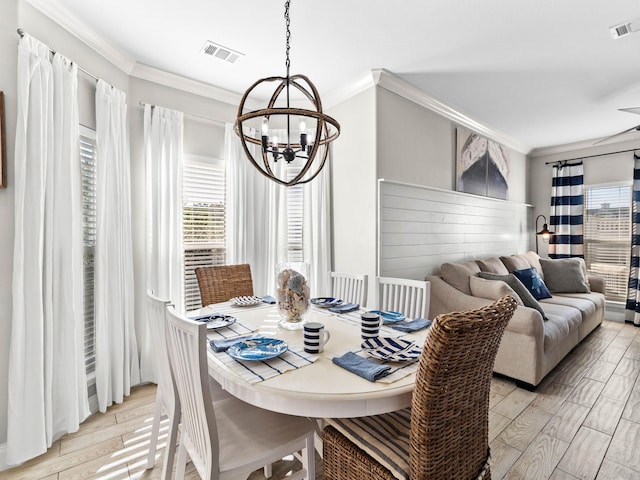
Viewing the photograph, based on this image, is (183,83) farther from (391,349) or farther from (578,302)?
(578,302)

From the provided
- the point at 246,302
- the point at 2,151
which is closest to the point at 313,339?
the point at 246,302

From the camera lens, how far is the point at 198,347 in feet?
3.43

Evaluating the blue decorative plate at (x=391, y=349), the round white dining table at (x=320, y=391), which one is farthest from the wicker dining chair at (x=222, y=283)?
the blue decorative plate at (x=391, y=349)

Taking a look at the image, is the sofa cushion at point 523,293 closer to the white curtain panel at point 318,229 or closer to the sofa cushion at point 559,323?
the sofa cushion at point 559,323

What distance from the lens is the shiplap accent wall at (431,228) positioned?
3.03 meters

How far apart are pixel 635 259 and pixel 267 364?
18.3ft

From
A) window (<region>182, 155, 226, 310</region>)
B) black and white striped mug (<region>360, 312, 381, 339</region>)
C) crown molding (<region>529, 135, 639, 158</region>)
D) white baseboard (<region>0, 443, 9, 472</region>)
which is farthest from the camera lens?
crown molding (<region>529, 135, 639, 158</region>)

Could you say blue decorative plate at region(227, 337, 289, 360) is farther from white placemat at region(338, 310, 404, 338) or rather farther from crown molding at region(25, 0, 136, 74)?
crown molding at region(25, 0, 136, 74)

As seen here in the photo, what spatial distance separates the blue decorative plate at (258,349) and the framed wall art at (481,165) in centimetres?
322

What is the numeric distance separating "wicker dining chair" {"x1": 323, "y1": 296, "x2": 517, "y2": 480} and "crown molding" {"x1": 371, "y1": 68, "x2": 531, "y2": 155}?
2.43 meters

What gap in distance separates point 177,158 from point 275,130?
1050 millimetres

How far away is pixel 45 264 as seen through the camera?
6.23ft

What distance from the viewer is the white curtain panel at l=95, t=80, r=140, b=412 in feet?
7.59

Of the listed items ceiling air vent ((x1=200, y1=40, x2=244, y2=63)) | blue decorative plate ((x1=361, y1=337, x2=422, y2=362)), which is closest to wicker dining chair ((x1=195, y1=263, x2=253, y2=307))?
blue decorative plate ((x1=361, y1=337, x2=422, y2=362))
